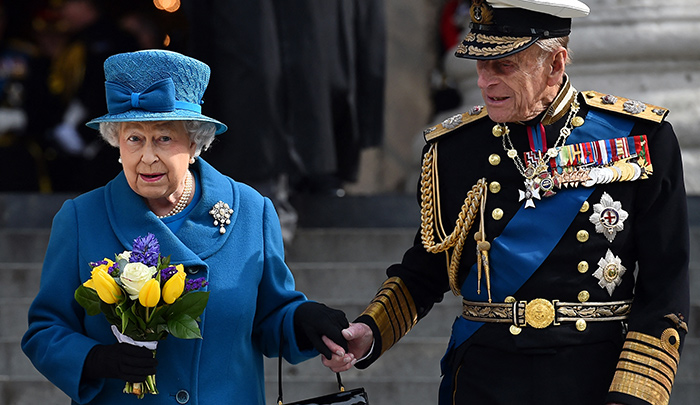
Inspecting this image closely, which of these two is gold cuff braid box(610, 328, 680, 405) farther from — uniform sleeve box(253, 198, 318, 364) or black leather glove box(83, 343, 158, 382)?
black leather glove box(83, 343, 158, 382)

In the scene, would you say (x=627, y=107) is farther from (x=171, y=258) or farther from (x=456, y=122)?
(x=171, y=258)

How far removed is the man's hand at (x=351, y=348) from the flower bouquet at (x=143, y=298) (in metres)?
0.45

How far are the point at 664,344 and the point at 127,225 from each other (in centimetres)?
153

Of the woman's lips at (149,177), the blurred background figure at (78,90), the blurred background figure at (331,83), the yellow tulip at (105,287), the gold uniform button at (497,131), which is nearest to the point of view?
the yellow tulip at (105,287)

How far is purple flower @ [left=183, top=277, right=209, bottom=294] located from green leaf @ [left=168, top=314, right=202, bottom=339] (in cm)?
7

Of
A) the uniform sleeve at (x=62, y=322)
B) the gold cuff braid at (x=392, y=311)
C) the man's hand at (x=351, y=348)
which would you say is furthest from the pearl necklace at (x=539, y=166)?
the uniform sleeve at (x=62, y=322)

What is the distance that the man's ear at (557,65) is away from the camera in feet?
11.0

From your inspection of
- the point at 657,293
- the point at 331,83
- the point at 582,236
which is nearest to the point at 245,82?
the point at 331,83

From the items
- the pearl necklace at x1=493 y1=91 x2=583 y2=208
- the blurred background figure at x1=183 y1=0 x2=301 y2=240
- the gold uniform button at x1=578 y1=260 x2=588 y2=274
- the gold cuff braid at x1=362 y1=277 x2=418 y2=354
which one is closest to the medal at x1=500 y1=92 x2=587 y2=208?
the pearl necklace at x1=493 y1=91 x2=583 y2=208

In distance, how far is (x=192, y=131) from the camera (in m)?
3.33

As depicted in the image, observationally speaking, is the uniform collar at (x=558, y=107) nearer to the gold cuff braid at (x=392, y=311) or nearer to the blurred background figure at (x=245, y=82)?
the gold cuff braid at (x=392, y=311)

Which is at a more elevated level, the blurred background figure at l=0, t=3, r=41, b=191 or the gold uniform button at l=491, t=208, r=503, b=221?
the gold uniform button at l=491, t=208, r=503, b=221

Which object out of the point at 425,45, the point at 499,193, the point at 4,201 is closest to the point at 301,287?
the point at 4,201

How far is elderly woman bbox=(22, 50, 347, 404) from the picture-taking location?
3.21m
